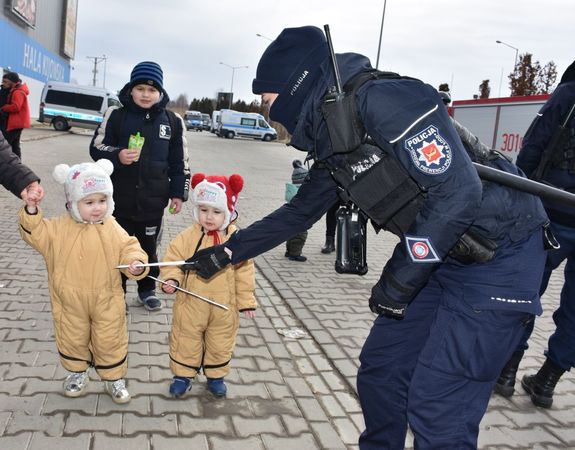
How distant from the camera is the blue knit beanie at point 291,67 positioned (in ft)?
7.34

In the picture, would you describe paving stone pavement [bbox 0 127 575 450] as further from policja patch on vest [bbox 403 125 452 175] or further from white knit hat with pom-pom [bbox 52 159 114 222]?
policja patch on vest [bbox 403 125 452 175]

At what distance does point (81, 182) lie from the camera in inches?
125

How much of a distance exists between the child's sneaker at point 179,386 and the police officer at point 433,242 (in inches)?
54.5

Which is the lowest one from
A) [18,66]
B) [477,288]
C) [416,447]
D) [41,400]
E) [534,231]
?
[41,400]

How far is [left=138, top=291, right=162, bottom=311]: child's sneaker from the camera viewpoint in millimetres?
4738

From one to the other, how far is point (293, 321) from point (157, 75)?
7.55 ft

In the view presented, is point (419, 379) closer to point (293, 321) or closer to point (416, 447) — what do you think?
point (416, 447)

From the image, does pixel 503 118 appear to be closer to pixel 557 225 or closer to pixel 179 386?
pixel 557 225

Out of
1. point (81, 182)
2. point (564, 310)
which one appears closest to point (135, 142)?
point (81, 182)

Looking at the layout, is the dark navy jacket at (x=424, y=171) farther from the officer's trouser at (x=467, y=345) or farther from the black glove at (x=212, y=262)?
the black glove at (x=212, y=262)

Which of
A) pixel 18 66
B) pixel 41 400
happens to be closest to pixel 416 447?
pixel 41 400

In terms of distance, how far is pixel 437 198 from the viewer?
1.87 m

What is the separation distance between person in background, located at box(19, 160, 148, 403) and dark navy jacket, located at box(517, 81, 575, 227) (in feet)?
7.99

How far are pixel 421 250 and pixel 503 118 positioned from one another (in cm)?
1160
